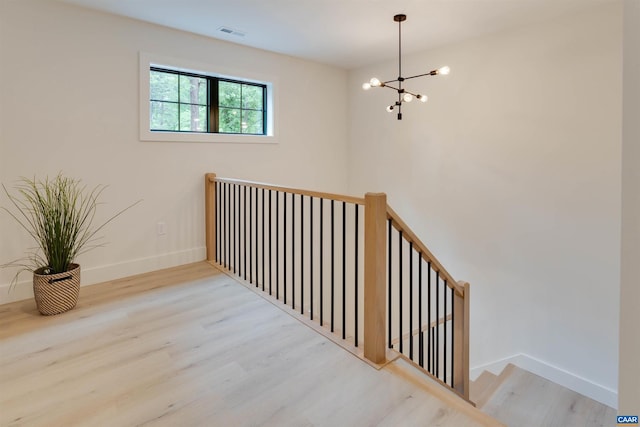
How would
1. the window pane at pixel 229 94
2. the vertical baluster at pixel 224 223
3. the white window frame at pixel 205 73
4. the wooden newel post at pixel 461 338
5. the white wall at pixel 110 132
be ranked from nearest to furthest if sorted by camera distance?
the white wall at pixel 110 132 < the wooden newel post at pixel 461 338 < the white window frame at pixel 205 73 < the vertical baluster at pixel 224 223 < the window pane at pixel 229 94

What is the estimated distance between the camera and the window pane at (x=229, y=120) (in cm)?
388

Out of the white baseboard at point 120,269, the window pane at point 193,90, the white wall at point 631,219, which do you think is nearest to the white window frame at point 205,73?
the window pane at point 193,90

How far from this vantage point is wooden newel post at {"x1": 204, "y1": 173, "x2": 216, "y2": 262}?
366cm

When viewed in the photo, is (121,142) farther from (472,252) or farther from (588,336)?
(588,336)

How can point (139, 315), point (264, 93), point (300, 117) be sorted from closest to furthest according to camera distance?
point (139, 315) < point (264, 93) < point (300, 117)

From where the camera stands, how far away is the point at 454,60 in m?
3.91

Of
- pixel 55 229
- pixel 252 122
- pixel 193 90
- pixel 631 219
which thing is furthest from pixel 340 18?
pixel 631 219

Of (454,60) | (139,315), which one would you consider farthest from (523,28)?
(139,315)

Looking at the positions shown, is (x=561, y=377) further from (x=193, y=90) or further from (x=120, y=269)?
(x=193, y=90)

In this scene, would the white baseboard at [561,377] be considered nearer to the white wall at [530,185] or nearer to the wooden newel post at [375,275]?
the white wall at [530,185]

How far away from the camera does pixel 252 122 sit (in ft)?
13.7

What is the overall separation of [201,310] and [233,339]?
0.52m

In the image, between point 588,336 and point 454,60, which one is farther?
point 454,60

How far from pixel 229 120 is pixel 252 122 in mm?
316
